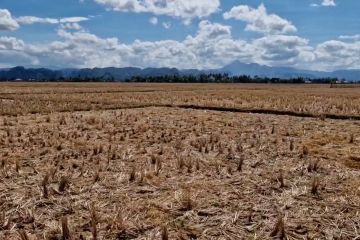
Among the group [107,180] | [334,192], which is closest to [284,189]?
[334,192]

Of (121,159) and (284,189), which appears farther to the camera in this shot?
(121,159)

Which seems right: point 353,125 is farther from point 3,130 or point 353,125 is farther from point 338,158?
point 3,130

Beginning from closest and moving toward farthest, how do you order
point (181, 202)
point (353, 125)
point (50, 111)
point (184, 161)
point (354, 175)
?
point (181, 202) → point (354, 175) → point (184, 161) → point (353, 125) → point (50, 111)

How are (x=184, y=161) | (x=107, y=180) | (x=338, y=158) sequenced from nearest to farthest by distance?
(x=107, y=180), (x=184, y=161), (x=338, y=158)

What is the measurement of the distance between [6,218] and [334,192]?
590cm

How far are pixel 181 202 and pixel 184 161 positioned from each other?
3547mm

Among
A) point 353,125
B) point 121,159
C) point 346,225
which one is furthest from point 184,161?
point 353,125

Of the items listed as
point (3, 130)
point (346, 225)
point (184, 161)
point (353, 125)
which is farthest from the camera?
point (353, 125)

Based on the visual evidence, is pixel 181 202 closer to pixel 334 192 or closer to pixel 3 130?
pixel 334 192

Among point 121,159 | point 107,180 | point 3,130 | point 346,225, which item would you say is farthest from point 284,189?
point 3,130

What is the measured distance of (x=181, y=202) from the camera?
8.38m

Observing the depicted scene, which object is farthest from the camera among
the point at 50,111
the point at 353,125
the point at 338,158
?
the point at 50,111

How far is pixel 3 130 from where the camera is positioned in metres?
18.3

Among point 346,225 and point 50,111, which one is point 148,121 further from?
point 346,225
